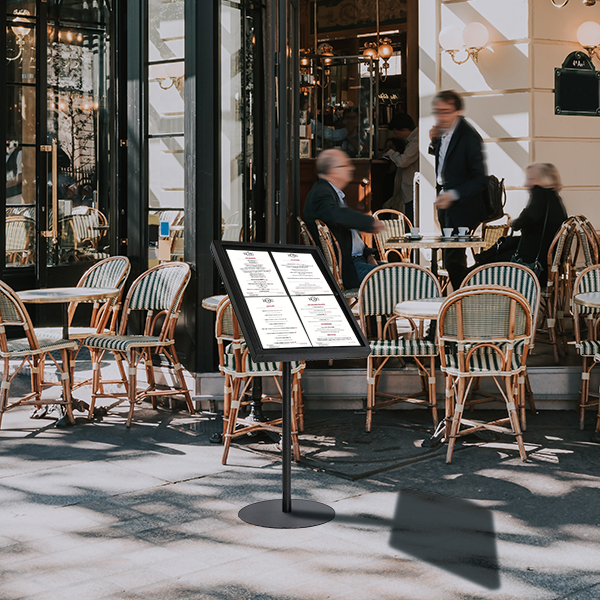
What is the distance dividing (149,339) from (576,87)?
5219mm

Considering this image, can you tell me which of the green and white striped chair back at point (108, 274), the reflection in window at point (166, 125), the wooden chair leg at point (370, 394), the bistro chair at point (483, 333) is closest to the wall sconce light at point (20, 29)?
the reflection in window at point (166, 125)

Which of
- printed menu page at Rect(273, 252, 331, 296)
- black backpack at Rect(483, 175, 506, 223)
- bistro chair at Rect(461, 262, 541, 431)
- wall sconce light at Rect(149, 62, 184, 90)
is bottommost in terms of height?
bistro chair at Rect(461, 262, 541, 431)

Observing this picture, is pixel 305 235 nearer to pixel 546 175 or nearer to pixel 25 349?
pixel 546 175

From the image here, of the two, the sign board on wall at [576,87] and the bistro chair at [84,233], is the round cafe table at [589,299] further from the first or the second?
the bistro chair at [84,233]

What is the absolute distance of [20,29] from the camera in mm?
8594

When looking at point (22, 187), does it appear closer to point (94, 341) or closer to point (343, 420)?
point (94, 341)

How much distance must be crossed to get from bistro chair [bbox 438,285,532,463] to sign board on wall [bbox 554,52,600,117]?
14.3 feet

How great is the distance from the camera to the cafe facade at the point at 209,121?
6.07m

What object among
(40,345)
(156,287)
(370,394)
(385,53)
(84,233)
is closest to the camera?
(370,394)

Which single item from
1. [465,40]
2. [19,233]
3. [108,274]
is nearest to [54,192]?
[19,233]

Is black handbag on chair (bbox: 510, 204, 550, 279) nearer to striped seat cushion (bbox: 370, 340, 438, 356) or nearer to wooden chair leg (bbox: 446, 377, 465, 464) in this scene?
striped seat cushion (bbox: 370, 340, 438, 356)

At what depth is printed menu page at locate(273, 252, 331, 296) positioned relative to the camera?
374 cm

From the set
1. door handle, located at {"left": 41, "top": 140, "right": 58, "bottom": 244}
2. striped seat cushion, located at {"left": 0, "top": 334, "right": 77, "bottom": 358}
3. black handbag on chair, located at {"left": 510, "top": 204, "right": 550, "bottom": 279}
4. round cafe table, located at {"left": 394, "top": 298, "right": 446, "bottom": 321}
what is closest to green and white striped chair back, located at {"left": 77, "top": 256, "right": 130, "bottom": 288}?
striped seat cushion, located at {"left": 0, "top": 334, "right": 77, "bottom": 358}

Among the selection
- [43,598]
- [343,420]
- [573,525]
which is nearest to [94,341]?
[343,420]
